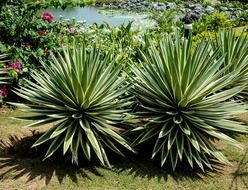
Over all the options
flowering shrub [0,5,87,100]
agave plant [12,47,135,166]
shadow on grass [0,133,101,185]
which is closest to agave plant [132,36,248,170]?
agave plant [12,47,135,166]

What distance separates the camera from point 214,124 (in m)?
5.53

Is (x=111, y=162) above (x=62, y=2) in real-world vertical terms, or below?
below

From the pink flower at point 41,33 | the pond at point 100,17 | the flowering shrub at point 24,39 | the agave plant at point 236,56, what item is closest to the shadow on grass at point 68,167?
the agave plant at point 236,56

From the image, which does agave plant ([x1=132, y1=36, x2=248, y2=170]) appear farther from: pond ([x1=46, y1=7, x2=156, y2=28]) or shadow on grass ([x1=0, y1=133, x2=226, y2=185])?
pond ([x1=46, y1=7, x2=156, y2=28])

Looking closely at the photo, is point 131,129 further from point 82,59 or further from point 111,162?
point 82,59

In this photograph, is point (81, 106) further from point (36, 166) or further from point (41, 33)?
point (41, 33)

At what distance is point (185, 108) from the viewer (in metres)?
5.55

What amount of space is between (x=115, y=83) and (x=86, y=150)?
42.4 inches

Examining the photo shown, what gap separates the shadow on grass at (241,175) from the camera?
5.20m

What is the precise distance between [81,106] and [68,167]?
30.0 inches

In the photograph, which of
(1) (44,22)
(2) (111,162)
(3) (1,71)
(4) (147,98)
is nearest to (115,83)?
(4) (147,98)

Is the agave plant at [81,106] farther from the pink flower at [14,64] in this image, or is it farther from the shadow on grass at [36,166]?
the pink flower at [14,64]

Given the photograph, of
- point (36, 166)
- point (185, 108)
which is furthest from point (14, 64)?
point (185, 108)

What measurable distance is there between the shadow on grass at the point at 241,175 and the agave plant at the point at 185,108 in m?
0.25
